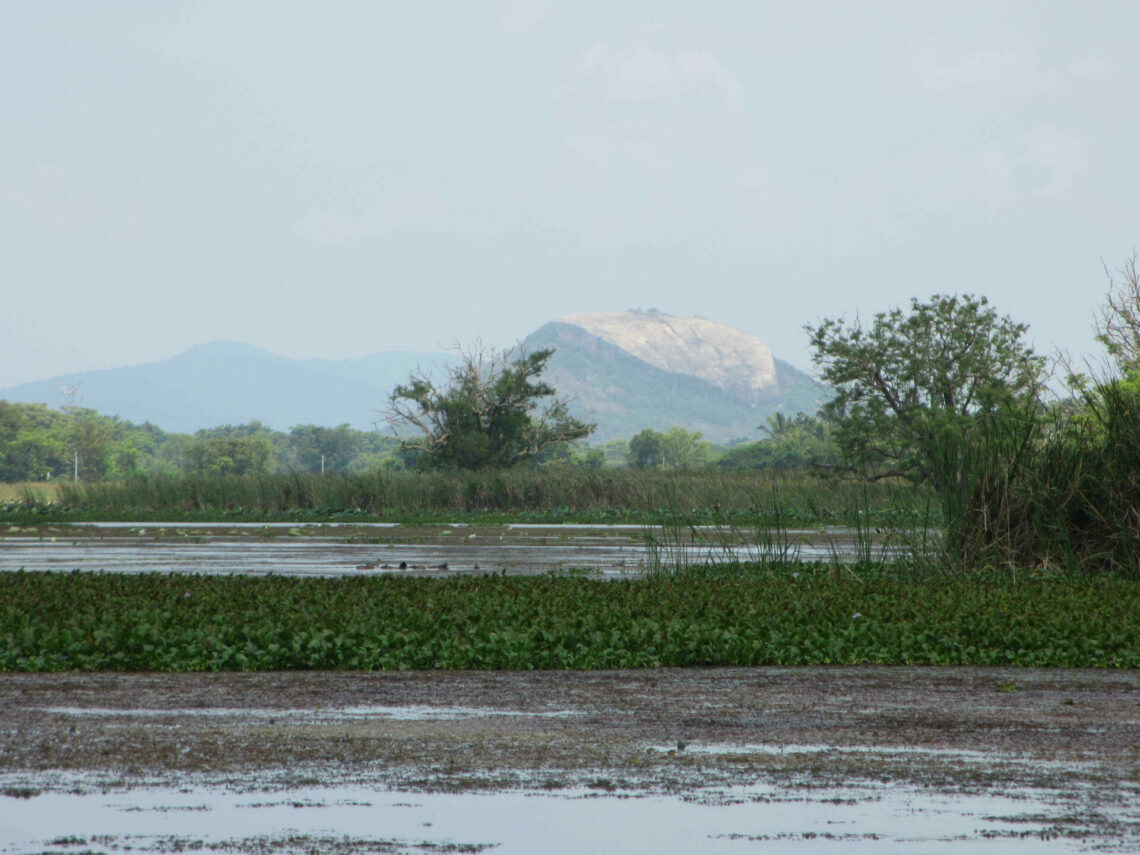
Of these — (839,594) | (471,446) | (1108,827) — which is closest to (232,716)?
(1108,827)

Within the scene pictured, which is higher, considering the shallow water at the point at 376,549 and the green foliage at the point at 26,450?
the green foliage at the point at 26,450

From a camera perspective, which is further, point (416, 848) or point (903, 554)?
point (903, 554)

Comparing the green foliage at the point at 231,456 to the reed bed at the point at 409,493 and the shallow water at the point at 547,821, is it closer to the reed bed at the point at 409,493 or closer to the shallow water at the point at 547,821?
the reed bed at the point at 409,493

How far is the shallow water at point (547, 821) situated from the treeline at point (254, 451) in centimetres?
5681

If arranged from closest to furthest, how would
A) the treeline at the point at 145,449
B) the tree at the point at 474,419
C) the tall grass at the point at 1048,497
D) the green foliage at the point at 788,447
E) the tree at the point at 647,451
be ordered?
1. the tall grass at the point at 1048,497
2. the tree at the point at 474,419
3. the green foliage at the point at 788,447
4. the treeline at the point at 145,449
5. the tree at the point at 647,451

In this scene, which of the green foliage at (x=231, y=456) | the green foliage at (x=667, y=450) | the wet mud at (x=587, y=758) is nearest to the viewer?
the wet mud at (x=587, y=758)

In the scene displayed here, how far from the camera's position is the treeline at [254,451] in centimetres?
9219

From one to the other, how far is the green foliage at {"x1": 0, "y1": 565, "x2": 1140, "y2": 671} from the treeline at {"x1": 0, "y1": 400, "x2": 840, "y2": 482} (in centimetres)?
4942

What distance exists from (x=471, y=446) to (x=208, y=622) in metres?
37.4

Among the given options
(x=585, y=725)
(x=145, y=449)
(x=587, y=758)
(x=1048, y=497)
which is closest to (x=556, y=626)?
(x=585, y=725)

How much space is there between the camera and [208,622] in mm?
11109

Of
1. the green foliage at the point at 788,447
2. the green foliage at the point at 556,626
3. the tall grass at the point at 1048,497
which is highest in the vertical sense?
the green foliage at the point at 788,447

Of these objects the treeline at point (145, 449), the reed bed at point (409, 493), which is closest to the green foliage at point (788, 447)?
the treeline at point (145, 449)

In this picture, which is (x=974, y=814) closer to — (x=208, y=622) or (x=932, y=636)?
(x=932, y=636)
